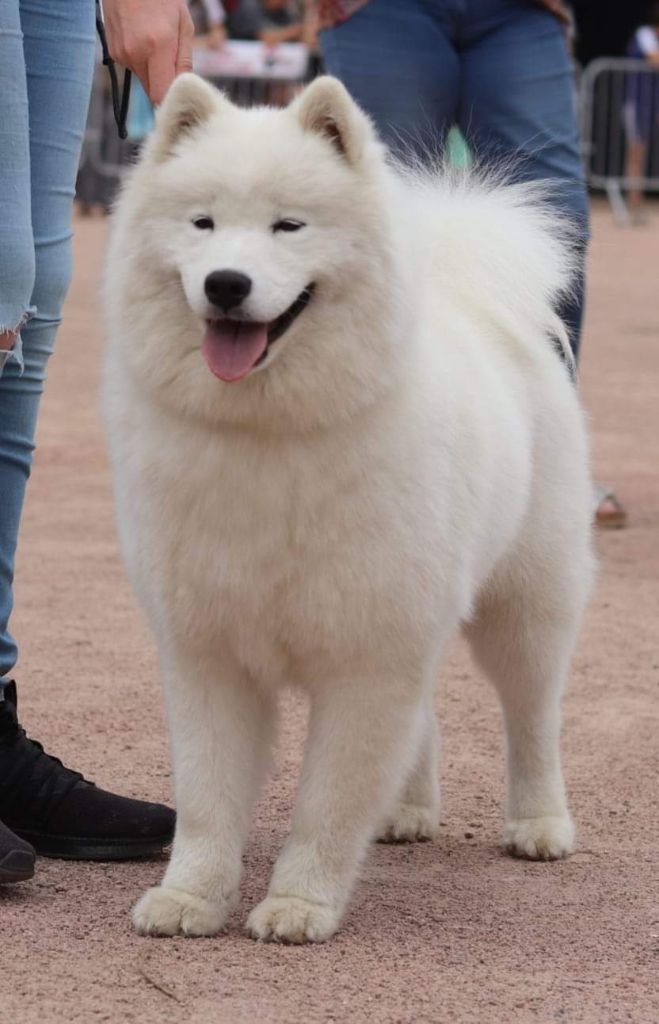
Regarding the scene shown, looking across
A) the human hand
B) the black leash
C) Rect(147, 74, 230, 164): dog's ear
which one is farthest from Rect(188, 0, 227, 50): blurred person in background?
Rect(147, 74, 230, 164): dog's ear

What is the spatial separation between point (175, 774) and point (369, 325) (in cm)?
85

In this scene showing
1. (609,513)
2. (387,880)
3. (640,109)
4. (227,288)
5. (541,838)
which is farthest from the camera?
(640,109)

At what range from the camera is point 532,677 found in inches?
139

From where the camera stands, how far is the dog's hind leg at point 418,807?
3.56m

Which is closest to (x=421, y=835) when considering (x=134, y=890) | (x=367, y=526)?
(x=134, y=890)

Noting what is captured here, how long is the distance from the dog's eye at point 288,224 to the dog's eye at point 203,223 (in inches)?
4.1

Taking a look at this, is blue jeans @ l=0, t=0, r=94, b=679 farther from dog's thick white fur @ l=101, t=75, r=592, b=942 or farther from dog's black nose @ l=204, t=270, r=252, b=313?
dog's black nose @ l=204, t=270, r=252, b=313

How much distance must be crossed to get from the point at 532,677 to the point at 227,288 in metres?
1.22

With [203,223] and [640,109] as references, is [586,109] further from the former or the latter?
[203,223]

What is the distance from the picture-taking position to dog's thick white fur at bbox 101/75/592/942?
2.81m

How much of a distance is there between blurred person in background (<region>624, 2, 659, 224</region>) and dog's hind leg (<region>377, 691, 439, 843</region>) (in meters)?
14.8

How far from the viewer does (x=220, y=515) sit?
2863 millimetres

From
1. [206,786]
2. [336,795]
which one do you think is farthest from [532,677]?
[206,786]

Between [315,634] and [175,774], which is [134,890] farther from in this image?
[315,634]
